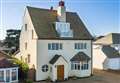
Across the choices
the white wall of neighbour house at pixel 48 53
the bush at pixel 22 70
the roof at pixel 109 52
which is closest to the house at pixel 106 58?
the roof at pixel 109 52

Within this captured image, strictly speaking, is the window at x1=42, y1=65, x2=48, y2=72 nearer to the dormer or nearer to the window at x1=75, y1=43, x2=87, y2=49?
the dormer

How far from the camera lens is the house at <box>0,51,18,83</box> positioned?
2798 centimetres

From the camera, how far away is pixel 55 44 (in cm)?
3341

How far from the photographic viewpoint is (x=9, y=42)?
2586 inches

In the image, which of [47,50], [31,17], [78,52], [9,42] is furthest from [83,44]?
[9,42]

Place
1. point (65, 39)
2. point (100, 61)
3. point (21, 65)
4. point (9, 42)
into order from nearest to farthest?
point (21, 65) → point (65, 39) → point (100, 61) → point (9, 42)

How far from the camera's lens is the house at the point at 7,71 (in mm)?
27984

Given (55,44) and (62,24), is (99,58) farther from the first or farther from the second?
(55,44)

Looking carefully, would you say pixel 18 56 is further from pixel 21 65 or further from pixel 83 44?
pixel 83 44

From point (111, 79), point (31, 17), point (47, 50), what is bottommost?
point (111, 79)

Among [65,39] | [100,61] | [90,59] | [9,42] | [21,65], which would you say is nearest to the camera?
[21,65]

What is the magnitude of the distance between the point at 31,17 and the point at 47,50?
522 centimetres

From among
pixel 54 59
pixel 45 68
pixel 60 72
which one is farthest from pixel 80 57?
pixel 45 68

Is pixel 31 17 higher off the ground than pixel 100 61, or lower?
higher
